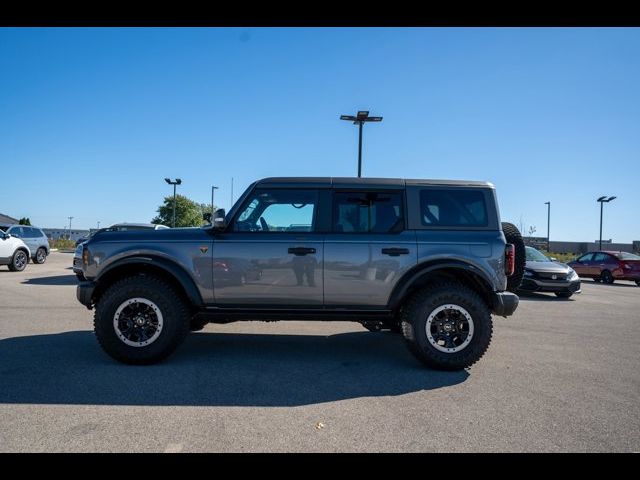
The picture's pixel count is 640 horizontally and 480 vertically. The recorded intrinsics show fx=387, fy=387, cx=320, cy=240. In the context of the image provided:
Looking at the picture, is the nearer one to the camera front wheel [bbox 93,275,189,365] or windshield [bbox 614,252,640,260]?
front wheel [bbox 93,275,189,365]

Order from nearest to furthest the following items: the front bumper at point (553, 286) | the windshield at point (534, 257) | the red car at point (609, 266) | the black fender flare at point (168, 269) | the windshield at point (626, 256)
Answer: the black fender flare at point (168, 269), the front bumper at point (553, 286), the windshield at point (534, 257), the red car at point (609, 266), the windshield at point (626, 256)

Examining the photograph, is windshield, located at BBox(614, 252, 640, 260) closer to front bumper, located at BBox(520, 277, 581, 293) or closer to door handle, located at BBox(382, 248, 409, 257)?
front bumper, located at BBox(520, 277, 581, 293)

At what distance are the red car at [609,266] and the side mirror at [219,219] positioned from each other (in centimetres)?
1786

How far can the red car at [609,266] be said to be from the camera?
15.8 meters

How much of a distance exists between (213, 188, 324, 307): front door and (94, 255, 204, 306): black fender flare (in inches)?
9.8

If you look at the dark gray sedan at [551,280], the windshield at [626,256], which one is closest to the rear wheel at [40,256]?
the dark gray sedan at [551,280]

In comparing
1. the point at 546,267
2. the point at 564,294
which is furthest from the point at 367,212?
the point at 564,294

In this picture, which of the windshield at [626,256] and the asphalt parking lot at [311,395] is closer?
the asphalt parking lot at [311,395]

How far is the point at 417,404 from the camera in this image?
337cm

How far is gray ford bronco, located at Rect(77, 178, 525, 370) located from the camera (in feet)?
14.0

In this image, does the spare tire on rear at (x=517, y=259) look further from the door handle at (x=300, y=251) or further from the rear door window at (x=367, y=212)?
the door handle at (x=300, y=251)

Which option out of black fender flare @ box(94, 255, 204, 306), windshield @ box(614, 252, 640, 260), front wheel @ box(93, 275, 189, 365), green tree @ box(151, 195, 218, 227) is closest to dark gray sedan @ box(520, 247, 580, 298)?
windshield @ box(614, 252, 640, 260)
